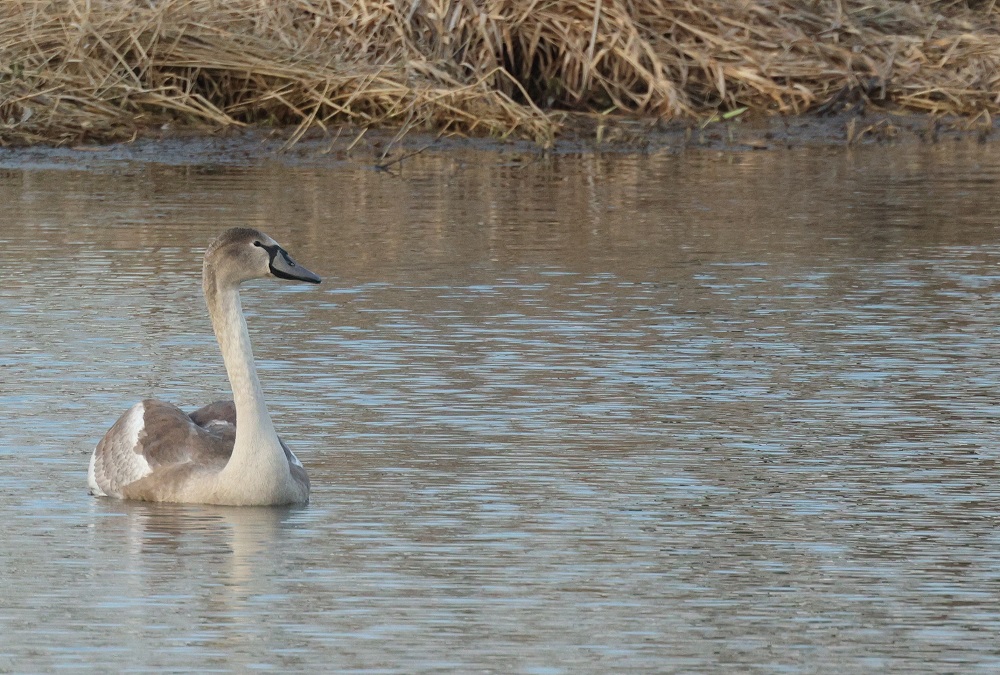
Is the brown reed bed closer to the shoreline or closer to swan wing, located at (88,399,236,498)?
the shoreline

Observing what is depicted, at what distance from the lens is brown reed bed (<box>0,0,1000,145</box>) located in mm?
17922

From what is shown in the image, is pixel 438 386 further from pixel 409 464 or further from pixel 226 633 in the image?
pixel 226 633

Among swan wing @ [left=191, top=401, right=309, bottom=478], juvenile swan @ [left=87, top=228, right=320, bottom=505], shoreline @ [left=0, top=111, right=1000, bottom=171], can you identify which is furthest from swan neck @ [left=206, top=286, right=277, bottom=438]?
shoreline @ [left=0, top=111, right=1000, bottom=171]

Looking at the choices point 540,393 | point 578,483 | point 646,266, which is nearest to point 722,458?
point 578,483

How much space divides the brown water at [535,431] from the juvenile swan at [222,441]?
10cm

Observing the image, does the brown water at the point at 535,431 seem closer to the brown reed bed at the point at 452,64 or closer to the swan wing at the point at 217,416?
the swan wing at the point at 217,416

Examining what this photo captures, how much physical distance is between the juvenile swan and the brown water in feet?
0.32

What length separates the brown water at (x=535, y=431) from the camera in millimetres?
5504

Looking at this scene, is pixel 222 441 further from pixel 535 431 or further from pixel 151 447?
pixel 535 431

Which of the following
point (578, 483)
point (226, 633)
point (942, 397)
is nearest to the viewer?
point (226, 633)

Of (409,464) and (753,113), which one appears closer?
(409,464)

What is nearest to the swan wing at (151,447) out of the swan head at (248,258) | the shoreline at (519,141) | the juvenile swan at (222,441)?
the juvenile swan at (222,441)

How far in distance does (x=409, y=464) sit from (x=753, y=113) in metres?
12.4

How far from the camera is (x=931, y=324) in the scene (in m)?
10.2
